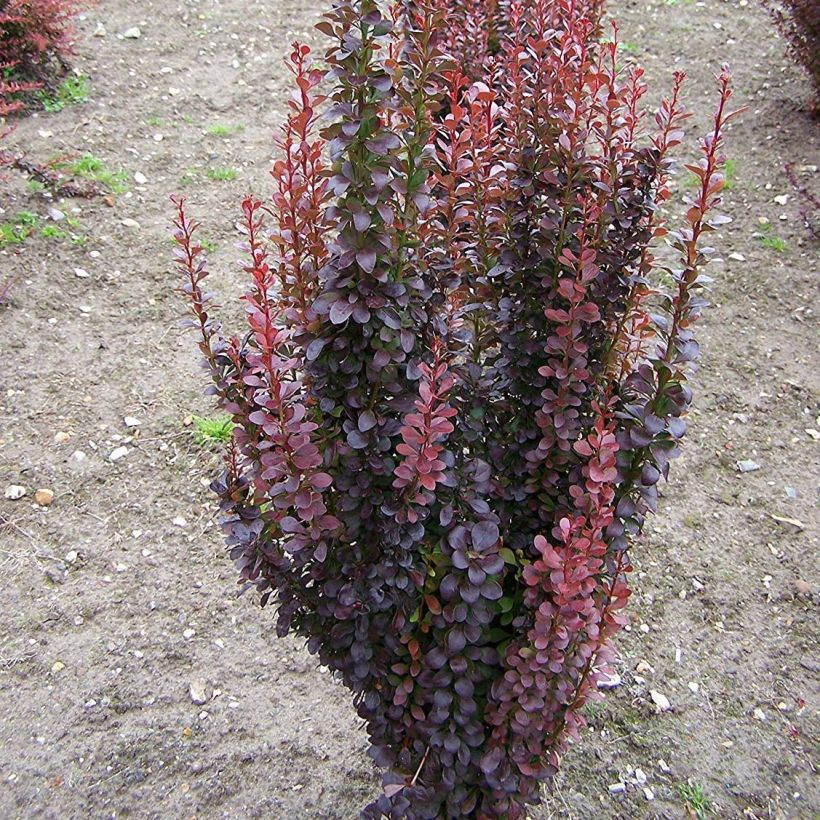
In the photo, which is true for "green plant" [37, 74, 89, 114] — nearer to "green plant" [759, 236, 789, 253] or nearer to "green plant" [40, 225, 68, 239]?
"green plant" [40, 225, 68, 239]

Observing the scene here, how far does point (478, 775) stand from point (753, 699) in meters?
1.41

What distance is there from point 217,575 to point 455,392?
1.76m

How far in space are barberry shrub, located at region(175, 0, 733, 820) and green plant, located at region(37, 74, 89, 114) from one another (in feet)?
15.7

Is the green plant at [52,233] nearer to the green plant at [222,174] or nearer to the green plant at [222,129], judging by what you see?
the green plant at [222,174]

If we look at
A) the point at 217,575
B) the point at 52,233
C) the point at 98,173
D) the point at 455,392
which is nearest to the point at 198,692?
the point at 217,575

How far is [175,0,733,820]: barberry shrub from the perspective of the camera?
5.72 feet

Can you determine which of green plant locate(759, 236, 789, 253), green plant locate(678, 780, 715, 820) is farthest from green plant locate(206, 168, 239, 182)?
green plant locate(678, 780, 715, 820)

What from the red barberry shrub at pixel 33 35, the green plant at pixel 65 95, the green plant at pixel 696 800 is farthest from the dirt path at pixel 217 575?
the red barberry shrub at pixel 33 35

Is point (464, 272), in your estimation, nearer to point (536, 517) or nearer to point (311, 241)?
point (311, 241)

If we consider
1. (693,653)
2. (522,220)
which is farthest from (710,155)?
(693,653)

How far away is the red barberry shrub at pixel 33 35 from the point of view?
18.4ft

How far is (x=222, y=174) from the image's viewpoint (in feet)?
17.8

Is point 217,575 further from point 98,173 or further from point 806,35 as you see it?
point 806,35

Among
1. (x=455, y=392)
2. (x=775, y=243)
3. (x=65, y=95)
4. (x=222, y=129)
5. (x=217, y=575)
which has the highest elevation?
(x=455, y=392)
